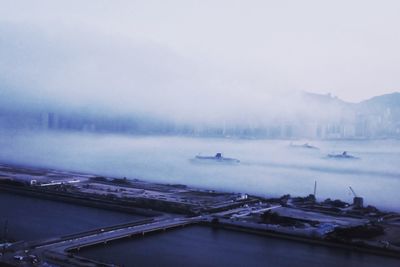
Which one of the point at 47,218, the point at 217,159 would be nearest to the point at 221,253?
the point at 47,218

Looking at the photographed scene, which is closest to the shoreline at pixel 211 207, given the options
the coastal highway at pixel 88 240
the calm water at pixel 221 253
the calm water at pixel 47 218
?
the coastal highway at pixel 88 240

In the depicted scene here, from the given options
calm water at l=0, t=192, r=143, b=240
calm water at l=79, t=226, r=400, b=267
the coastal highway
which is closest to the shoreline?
the coastal highway

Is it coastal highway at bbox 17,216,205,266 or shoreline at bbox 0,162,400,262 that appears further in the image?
shoreline at bbox 0,162,400,262

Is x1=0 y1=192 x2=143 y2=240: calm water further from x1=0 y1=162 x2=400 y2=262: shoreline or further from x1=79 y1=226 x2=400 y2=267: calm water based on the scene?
x1=79 y1=226 x2=400 y2=267: calm water

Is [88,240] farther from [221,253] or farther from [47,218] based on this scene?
[47,218]

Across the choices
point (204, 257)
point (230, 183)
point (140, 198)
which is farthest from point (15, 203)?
point (230, 183)
